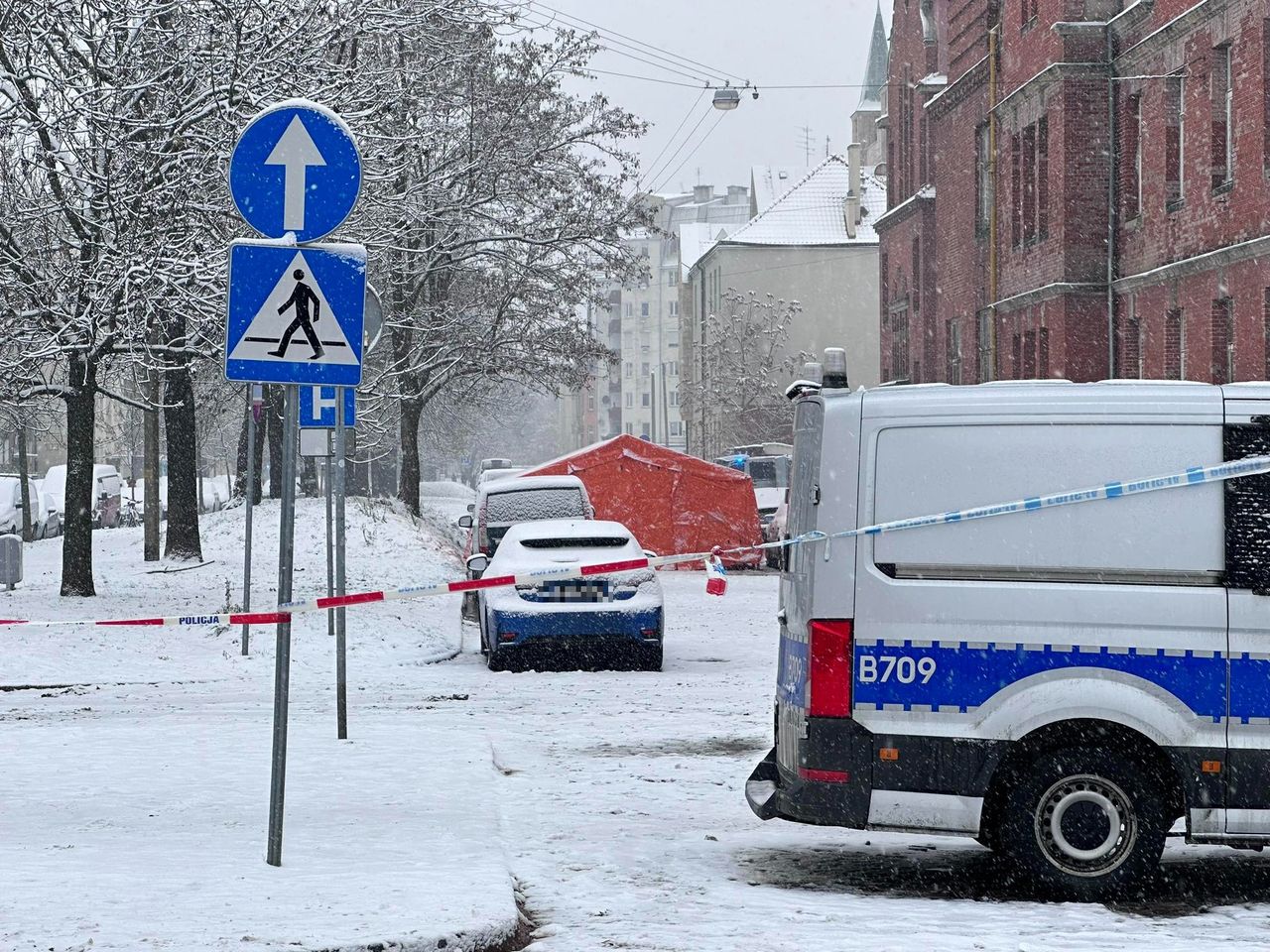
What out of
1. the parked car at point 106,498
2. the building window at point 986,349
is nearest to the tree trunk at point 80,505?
the building window at point 986,349

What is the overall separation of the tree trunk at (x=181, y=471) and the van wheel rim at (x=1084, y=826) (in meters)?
21.3

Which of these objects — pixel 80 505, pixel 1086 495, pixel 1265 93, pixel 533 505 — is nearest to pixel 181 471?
pixel 80 505

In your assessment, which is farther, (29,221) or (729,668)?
(29,221)

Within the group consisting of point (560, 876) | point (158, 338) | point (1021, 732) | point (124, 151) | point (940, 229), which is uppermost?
point (940, 229)

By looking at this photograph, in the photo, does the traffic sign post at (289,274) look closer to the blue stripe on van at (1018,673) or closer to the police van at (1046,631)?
the police van at (1046,631)

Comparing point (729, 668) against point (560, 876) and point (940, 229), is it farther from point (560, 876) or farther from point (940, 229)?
point (940, 229)

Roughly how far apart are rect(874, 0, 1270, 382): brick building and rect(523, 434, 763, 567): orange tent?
260 inches

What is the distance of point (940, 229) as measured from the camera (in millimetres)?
43781

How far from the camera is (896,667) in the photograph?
23.8 feet

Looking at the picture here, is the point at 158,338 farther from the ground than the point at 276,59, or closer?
closer

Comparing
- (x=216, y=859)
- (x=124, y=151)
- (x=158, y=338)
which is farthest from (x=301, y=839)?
(x=158, y=338)

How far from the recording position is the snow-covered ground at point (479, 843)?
6.54 meters

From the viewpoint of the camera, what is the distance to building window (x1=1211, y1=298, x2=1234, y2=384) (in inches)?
1108

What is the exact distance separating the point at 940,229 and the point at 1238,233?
1683 cm
